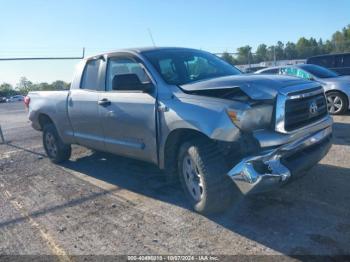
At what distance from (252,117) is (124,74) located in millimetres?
1859

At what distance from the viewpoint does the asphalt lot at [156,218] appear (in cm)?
378

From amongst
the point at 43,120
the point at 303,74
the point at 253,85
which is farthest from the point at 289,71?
the point at 253,85

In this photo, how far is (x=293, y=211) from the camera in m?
4.33

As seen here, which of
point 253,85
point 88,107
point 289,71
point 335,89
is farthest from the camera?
point 289,71

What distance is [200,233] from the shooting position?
13.3 ft

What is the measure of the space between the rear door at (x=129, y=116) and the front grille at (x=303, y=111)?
5.26 ft

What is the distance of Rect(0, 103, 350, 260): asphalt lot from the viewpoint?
12.4 ft

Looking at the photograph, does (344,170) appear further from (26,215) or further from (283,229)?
(26,215)

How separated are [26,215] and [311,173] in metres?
3.96

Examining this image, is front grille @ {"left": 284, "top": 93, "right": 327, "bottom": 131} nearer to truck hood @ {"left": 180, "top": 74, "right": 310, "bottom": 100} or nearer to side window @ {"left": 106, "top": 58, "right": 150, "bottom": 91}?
truck hood @ {"left": 180, "top": 74, "right": 310, "bottom": 100}

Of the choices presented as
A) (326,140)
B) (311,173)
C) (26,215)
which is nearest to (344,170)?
(311,173)

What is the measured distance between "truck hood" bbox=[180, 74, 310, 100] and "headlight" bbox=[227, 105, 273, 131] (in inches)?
4.7

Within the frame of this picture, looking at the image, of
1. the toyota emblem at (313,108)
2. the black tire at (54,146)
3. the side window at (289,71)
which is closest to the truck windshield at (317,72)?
the side window at (289,71)

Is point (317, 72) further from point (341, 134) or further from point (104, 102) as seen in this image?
point (104, 102)
